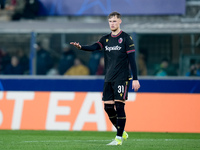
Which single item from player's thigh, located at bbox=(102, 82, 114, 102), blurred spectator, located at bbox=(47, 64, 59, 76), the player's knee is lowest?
blurred spectator, located at bbox=(47, 64, 59, 76)

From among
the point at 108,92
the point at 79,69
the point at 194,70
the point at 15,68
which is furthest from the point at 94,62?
the point at 108,92

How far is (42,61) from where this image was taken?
17.6 m

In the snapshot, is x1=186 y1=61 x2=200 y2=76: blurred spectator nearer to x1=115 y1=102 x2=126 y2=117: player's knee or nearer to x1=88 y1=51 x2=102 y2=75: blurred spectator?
x1=88 y1=51 x2=102 y2=75: blurred spectator

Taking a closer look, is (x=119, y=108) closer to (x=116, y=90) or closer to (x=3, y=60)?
(x=116, y=90)

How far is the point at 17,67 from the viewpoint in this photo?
56.9ft

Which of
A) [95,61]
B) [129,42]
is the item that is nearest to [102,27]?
[95,61]

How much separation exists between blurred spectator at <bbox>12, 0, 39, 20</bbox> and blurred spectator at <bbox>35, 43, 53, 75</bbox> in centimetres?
329

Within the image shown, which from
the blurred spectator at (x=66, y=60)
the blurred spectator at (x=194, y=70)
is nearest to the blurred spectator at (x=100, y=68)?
the blurred spectator at (x=66, y=60)

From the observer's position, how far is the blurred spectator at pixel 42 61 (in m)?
17.5

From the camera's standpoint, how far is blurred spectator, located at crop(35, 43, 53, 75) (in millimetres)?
17547

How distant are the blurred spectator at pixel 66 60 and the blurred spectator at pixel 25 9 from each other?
12.1 feet

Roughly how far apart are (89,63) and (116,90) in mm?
8801

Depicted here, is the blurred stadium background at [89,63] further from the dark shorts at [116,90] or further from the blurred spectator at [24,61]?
the dark shorts at [116,90]

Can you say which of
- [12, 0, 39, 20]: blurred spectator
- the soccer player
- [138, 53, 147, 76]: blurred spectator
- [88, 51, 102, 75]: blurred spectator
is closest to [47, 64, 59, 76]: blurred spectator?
[88, 51, 102, 75]: blurred spectator
